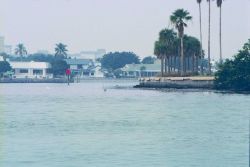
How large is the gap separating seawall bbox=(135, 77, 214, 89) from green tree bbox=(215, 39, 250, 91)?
6.90m

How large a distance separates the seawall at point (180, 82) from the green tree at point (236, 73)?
690cm

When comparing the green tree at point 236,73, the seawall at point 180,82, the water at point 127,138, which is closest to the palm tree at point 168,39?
the seawall at point 180,82

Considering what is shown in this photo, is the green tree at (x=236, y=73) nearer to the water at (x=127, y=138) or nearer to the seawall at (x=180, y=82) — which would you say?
the seawall at (x=180, y=82)

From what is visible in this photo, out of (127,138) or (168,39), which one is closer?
(127,138)

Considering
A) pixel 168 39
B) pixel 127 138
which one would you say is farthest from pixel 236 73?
pixel 127 138

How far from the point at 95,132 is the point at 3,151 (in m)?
13.1

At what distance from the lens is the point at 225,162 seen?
40906mm

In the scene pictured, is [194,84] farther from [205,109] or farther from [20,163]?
[20,163]

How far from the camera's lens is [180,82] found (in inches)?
6275

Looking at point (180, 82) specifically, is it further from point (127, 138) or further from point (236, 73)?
point (127, 138)

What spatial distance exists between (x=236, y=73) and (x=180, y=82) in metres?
24.9

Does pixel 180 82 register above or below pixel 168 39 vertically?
below

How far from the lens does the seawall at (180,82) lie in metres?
149

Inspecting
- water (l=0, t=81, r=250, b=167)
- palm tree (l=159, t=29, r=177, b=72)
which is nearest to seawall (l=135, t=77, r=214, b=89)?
palm tree (l=159, t=29, r=177, b=72)
